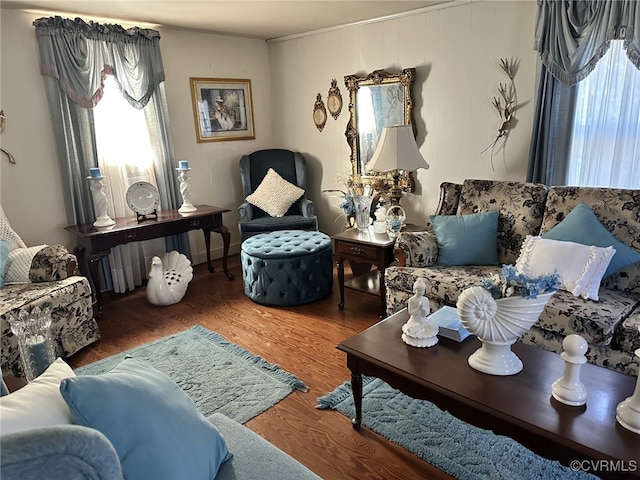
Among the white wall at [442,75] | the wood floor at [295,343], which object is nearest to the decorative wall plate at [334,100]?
the white wall at [442,75]

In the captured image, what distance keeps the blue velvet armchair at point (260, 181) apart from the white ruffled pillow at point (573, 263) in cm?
232

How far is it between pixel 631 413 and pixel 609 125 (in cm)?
229

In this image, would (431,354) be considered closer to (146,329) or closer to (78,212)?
(146,329)

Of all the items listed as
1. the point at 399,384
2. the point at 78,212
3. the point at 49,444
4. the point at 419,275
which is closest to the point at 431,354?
the point at 399,384

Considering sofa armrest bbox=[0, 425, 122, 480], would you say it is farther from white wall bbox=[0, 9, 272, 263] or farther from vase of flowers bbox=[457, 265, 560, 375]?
white wall bbox=[0, 9, 272, 263]

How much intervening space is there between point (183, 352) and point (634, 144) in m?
3.25

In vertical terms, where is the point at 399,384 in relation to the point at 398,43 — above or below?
below

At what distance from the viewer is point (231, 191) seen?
5094mm

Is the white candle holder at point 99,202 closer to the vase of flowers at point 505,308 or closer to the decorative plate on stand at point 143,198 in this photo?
the decorative plate on stand at point 143,198

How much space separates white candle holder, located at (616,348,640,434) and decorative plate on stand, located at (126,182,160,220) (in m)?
3.59

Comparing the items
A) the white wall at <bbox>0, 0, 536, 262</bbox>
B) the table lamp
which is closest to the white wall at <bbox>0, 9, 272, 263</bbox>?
the white wall at <bbox>0, 0, 536, 262</bbox>

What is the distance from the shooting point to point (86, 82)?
3.74 metres

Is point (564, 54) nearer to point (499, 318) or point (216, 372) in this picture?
point (499, 318)

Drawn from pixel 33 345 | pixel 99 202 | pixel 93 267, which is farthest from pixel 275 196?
pixel 33 345
